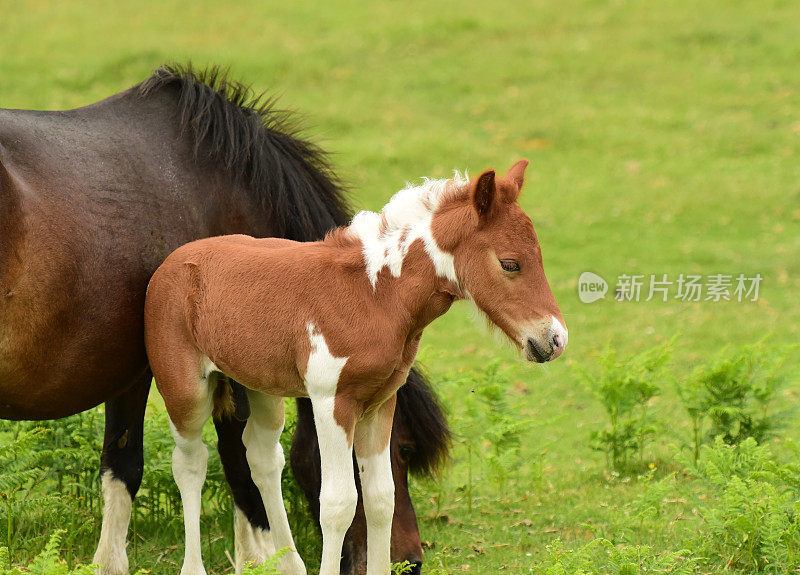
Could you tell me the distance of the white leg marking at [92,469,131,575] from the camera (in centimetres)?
462

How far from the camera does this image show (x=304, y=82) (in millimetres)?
17250

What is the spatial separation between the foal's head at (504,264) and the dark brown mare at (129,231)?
4.16 feet

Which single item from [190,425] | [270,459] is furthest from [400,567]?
[190,425]

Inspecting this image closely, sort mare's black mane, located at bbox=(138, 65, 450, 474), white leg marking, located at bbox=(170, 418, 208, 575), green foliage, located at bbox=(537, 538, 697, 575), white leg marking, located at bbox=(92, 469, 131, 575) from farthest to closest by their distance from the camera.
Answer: white leg marking, located at bbox=(92, 469, 131, 575), mare's black mane, located at bbox=(138, 65, 450, 474), green foliage, located at bbox=(537, 538, 697, 575), white leg marking, located at bbox=(170, 418, 208, 575)

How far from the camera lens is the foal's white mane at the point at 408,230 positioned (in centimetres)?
342

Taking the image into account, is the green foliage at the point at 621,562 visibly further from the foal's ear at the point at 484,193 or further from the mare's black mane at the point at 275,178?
the foal's ear at the point at 484,193

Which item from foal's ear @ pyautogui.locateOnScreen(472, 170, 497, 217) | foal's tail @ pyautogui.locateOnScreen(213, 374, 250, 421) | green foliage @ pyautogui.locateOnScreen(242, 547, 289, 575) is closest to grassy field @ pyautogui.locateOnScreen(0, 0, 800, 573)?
foal's tail @ pyautogui.locateOnScreen(213, 374, 250, 421)

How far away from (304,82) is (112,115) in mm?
13062

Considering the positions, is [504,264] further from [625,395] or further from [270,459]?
[625,395]

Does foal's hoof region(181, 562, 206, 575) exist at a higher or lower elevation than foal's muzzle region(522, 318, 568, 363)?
lower

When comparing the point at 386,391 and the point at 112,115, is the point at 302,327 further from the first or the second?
the point at 112,115

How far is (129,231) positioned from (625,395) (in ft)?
12.5

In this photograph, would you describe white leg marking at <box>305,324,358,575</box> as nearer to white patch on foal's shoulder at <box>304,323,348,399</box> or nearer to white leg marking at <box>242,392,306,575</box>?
white patch on foal's shoulder at <box>304,323,348,399</box>

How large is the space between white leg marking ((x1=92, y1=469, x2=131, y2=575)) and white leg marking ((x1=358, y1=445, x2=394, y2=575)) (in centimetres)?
149
